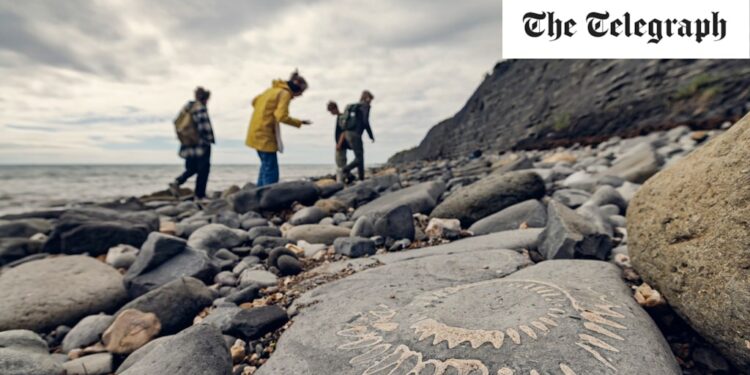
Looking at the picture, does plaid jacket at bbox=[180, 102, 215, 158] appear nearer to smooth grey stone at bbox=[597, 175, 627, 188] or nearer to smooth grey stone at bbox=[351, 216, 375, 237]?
smooth grey stone at bbox=[351, 216, 375, 237]

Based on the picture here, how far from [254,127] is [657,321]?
6373mm

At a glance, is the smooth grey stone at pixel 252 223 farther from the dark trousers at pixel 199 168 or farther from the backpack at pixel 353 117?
the backpack at pixel 353 117

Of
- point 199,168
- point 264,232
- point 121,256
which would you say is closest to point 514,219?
point 264,232

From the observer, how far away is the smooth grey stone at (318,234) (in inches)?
145

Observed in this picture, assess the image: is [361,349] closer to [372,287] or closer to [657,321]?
[372,287]

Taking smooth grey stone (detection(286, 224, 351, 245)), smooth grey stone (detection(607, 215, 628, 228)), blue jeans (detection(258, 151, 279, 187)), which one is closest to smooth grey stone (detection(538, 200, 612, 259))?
smooth grey stone (detection(607, 215, 628, 228))

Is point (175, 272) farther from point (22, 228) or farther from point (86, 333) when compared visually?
point (22, 228)

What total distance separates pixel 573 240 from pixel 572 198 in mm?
1892

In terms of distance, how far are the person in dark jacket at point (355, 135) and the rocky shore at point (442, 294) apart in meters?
4.65

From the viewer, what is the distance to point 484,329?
1311 millimetres

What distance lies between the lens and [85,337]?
7.16 ft

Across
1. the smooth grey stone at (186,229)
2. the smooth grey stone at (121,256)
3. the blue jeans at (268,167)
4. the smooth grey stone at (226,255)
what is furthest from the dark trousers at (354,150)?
the smooth grey stone at (226,255)

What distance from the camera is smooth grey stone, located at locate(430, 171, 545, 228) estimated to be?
360cm

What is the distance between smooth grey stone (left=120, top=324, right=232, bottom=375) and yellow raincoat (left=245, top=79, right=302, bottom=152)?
5.24m
